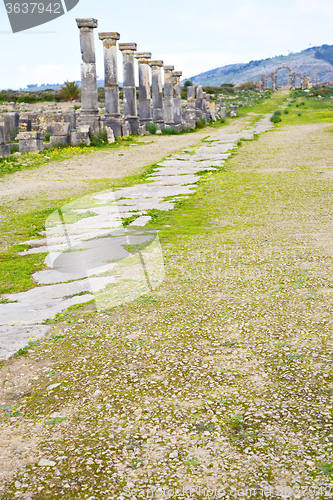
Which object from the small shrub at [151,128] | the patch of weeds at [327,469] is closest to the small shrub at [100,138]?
the small shrub at [151,128]

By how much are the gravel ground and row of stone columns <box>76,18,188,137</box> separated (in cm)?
1703

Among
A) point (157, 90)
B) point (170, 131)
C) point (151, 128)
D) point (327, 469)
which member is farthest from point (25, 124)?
point (327, 469)

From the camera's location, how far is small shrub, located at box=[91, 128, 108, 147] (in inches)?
820

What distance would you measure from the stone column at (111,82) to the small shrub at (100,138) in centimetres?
245

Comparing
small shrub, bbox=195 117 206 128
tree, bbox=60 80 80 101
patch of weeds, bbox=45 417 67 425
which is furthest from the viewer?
tree, bbox=60 80 80 101

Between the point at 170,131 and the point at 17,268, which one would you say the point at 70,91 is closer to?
the point at 170,131

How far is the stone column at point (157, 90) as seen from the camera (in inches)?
1196

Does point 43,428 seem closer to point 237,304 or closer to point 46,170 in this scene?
point 237,304

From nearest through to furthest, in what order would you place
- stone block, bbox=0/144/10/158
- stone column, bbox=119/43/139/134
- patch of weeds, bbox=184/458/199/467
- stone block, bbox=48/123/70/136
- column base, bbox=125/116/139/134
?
patch of weeds, bbox=184/458/199/467, stone block, bbox=0/144/10/158, stone block, bbox=48/123/70/136, stone column, bbox=119/43/139/134, column base, bbox=125/116/139/134

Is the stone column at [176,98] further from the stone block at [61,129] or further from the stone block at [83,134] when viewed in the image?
the stone block at [61,129]

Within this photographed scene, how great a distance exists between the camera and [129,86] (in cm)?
2658

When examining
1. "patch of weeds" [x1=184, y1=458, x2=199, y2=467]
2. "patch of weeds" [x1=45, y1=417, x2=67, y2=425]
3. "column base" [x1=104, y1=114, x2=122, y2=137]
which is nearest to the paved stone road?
"patch of weeds" [x1=45, y1=417, x2=67, y2=425]

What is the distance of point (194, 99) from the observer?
37.0 meters

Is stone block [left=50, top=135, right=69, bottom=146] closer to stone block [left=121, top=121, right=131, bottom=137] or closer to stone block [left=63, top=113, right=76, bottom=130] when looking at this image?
stone block [left=121, top=121, right=131, bottom=137]
